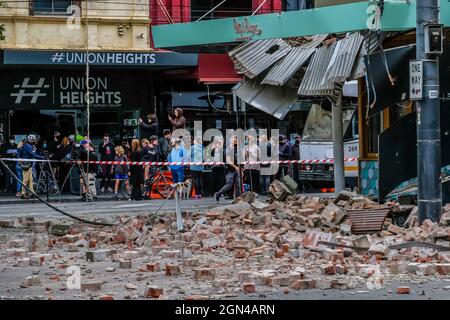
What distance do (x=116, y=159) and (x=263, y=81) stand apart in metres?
9.58

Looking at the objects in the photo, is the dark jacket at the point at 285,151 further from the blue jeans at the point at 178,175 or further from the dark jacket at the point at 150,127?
the blue jeans at the point at 178,175

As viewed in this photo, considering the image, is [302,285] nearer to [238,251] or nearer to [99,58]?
[238,251]

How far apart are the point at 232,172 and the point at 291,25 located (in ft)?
20.4

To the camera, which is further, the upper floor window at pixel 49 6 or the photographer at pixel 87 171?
the upper floor window at pixel 49 6

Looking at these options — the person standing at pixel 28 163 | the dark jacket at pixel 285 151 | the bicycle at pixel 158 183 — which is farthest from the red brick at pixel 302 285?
the dark jacket at pixel 285 151

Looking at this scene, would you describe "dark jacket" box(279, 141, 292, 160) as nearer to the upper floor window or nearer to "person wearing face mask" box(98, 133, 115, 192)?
"person wearing face mask" box(98, 133, 115, 192)

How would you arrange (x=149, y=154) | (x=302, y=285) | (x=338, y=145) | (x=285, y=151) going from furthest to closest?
1. (x=285, y=151)
2. (x=149, y=154)
3. (x=338, y=145)
4. (x=302, y=285)

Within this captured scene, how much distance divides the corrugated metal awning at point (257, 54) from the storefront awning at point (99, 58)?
1054 centimetres

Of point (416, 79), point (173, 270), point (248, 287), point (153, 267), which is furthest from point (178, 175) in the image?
point (248, 287)

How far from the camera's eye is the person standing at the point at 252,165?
2620 centimetres

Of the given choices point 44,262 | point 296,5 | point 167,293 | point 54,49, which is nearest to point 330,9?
point 44,262

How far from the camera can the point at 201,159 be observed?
84.9 ft

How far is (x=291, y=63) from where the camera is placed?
1864 centimetres

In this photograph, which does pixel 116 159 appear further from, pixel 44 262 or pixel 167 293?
pixel 167 293
